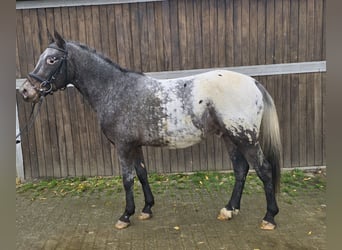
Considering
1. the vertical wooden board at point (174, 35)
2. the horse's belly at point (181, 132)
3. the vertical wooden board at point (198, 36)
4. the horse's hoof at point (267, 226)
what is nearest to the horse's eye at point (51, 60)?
the horse's belly at point (181, 132)

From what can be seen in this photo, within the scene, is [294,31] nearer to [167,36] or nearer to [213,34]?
[213,34]

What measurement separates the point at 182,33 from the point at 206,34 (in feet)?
1.20

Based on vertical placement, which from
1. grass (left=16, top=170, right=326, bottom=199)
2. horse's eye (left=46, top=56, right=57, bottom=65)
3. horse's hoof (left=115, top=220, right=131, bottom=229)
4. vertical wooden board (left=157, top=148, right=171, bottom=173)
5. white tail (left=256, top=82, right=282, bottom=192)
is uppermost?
horse's eye (left=46, top=56, right=57, bottom=65)

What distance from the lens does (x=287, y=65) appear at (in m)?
4.88

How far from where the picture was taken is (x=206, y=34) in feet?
15.9

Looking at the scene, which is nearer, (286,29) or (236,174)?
(236,174)

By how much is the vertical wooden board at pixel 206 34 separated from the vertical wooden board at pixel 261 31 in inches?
30.3

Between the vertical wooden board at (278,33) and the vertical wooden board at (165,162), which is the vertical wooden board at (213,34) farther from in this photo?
the vertical wooden board at (165,162)

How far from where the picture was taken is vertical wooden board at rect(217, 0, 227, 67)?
476 centimetres

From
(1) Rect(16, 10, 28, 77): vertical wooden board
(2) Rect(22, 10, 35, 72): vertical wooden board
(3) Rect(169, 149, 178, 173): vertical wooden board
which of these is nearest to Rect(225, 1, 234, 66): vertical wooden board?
(3) Rect(169, 149, 178, 173): vertical wooden board

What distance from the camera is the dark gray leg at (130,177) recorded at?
10.9ft

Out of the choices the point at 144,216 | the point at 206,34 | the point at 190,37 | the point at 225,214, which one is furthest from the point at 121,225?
the point at 206,34

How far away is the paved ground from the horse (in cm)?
25

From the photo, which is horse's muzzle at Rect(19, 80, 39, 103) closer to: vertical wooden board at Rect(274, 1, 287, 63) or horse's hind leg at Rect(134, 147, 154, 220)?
horse's hind leg at Rect(134, 147, 154, 220)
